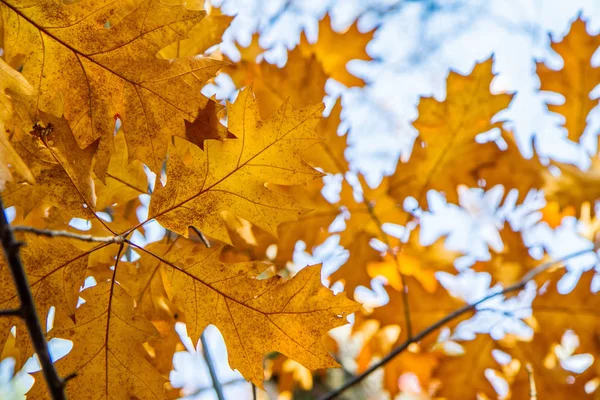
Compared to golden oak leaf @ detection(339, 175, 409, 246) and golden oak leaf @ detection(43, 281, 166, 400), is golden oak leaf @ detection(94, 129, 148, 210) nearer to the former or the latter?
golden oak leaf @ detection(43, 281, 166, 400)

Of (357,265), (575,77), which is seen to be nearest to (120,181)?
(357,265)

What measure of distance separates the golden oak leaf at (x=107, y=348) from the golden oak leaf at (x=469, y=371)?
1057 millimetres

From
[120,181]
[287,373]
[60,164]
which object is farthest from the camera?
[287,373]

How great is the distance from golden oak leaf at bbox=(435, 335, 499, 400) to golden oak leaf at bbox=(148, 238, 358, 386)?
0.94 meters

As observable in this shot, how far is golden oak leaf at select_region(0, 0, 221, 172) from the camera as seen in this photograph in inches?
32.8

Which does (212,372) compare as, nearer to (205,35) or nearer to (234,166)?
(234,166)

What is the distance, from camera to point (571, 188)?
5.52ft

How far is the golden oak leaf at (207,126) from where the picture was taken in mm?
851

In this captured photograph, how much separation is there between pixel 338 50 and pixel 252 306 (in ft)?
3.24

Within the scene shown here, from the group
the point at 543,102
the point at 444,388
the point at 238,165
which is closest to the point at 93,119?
the point at 238,165

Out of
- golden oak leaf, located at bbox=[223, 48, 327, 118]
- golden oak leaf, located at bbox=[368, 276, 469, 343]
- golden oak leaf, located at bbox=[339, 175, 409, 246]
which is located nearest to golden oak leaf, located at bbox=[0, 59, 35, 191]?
golden oak leaf, located at bbox=[223, 48, 327, 118]

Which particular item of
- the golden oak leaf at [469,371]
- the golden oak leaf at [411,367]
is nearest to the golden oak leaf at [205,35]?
the golden oak leaf at [411,367]

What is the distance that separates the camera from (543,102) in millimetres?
1759

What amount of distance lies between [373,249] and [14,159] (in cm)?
98
